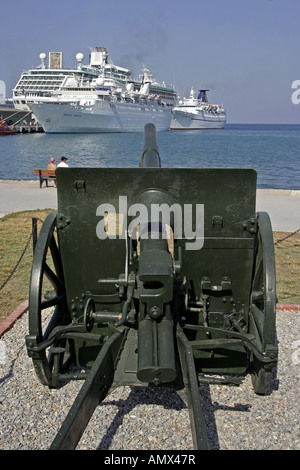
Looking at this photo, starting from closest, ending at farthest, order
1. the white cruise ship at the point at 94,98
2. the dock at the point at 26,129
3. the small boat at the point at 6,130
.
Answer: the white cruise ship at the point at 94,98 < the small boat at the point at 6,130 < the dock at the point at 26,129

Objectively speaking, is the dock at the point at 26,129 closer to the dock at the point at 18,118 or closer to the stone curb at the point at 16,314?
the dock at the point at 18,118

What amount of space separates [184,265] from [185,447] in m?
1.42

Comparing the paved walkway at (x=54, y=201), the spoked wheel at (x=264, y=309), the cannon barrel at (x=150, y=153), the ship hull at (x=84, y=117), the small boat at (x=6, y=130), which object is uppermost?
the ship hull at (x=84, y=117)

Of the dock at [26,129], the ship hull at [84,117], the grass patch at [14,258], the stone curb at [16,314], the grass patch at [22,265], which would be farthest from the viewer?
the dock at [26,129]

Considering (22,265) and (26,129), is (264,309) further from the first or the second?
(26,129)

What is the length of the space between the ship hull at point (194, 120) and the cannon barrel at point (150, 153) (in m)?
93.4

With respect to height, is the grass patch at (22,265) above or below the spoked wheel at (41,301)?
below

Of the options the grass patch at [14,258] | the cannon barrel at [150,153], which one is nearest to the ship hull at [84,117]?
the grass patch at [14,258]

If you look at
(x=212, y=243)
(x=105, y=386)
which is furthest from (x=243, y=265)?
(x=105, y=386)

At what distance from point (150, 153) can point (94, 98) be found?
7141 cm

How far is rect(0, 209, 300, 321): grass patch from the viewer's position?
21.0 feet

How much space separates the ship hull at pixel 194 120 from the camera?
3883 inches
